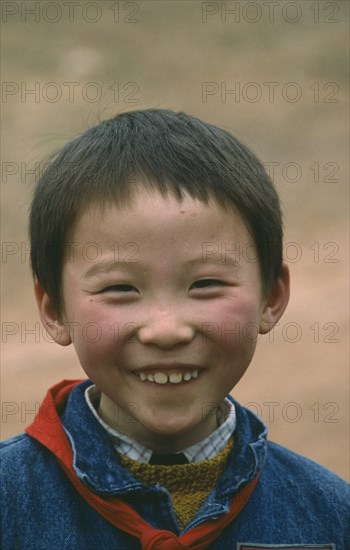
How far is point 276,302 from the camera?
1.74 meters

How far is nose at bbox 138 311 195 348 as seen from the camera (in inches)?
57.6

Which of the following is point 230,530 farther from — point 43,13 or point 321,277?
point 43,13

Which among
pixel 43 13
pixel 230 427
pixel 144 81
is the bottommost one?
pixel 230 427

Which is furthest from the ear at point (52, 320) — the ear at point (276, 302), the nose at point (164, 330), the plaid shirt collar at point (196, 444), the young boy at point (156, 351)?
the ear at point (276, 302)

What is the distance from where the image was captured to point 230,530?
1.62 m

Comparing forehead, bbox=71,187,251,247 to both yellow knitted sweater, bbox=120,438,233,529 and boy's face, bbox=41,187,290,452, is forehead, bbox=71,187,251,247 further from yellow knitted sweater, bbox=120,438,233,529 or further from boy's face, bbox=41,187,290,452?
yellow knitted sweater, bbox=120,438,233,529

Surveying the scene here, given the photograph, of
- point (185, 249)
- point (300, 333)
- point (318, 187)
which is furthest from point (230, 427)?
point (318, 187)

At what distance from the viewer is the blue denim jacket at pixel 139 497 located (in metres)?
1.54

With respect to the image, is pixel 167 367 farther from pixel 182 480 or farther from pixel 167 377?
pixel 182 480

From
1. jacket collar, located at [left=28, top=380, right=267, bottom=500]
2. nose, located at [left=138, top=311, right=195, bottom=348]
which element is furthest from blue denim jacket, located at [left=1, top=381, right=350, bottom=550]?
nose, located at [left=138, top=311, right=195, bottom=348]

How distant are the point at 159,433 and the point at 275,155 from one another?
3342mm

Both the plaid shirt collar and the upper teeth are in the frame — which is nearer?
the upper teeth

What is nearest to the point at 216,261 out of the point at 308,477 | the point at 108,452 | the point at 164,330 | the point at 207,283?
the point at 207,283

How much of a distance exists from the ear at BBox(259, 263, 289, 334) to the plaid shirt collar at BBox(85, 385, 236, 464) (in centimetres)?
17
